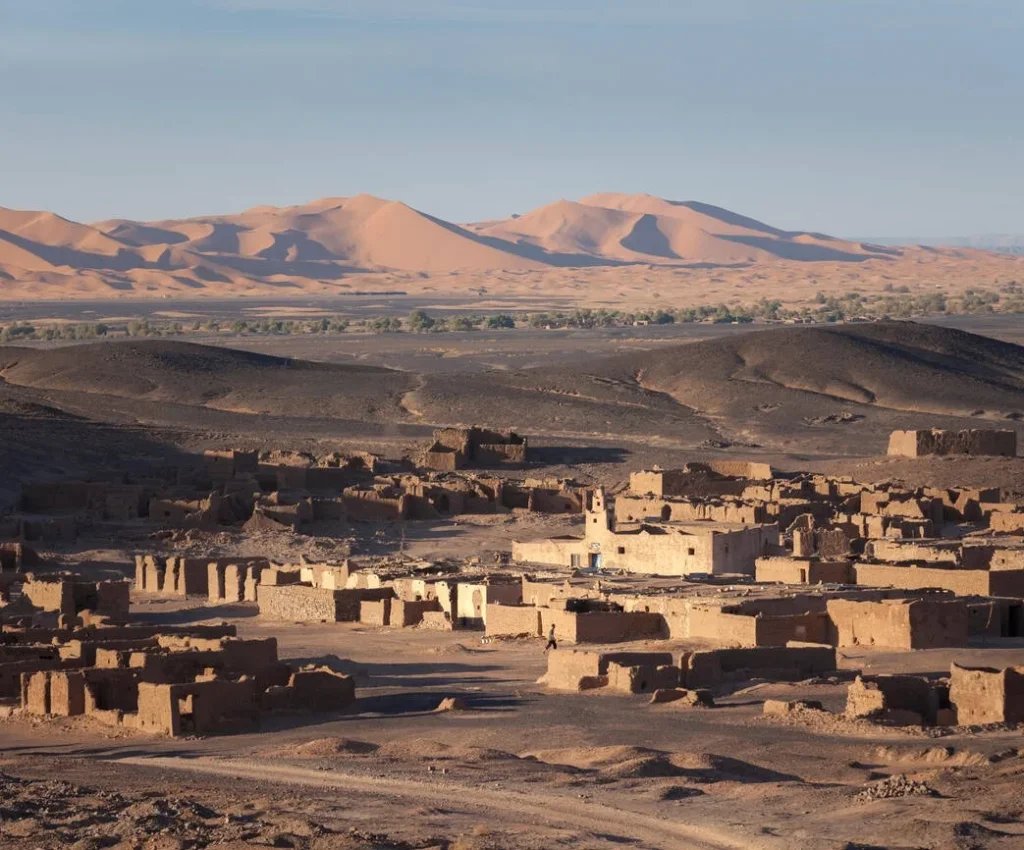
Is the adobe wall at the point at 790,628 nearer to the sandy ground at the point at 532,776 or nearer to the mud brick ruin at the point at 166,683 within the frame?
the sandy ground at the point at 532,776

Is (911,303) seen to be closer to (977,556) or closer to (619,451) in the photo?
(619,451)

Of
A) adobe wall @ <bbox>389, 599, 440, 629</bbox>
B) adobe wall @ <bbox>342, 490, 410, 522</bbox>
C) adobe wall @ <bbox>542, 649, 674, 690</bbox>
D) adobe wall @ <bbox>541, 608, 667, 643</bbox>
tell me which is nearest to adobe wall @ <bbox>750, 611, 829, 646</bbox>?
adobe wall @ <bbox>541, 608, 667, 643</bbox>

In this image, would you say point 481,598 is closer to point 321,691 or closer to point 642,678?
point 642,678

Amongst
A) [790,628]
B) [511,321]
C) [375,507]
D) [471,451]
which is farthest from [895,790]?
[511,321]

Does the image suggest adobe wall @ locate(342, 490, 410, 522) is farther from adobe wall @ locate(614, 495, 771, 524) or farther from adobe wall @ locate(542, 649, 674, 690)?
adobe wall @ locate(542, 649, 674, 690)

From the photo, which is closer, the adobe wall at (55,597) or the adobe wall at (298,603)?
the adobe wall at (55,597)

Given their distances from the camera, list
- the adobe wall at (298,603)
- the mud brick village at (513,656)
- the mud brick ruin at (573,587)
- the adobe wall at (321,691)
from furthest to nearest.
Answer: the adobe wall at (298,603) < the adobe wall at (321,691) < the mud brick ruin at (573,587) < the mud brick village at (513,656)

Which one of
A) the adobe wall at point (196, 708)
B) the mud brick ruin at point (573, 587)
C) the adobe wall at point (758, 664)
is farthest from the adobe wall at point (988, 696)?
the adobe wall at point (196, 708)
